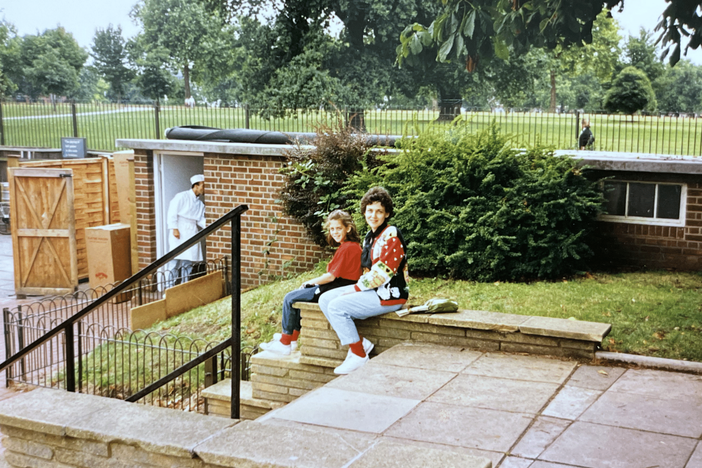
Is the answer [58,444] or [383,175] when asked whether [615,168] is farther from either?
[58,444]

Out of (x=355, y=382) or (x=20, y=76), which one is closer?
(x=355, y=382)

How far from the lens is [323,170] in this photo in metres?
9.48

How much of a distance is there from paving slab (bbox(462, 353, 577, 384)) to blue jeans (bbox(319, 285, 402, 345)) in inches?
35.6

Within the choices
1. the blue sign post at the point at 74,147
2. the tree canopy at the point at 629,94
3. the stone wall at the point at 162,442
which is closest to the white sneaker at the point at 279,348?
the stone wall at the point at 162,442

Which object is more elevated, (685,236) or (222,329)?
(685,236)

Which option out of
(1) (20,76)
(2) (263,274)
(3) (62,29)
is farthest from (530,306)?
(3) (62,29)

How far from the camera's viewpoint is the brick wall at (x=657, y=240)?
8.26 m

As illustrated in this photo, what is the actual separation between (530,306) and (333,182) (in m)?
3.44

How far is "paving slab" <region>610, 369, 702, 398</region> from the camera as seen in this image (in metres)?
4.79

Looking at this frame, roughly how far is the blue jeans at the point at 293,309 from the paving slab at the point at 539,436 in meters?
2.52

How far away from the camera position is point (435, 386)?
4926 millimetres

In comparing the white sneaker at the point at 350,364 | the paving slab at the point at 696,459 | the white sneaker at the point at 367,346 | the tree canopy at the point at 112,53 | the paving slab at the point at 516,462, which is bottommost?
the white sneaker at the point at 350,364

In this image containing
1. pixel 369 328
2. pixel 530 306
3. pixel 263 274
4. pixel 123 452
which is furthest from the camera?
pixel 263 274

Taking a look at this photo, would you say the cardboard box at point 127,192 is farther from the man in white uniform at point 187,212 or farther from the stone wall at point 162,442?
the stone wall at point 162,442
